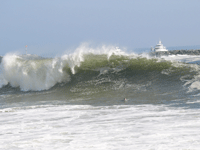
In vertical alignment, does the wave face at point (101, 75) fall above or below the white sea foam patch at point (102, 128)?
above

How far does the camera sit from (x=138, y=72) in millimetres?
13773

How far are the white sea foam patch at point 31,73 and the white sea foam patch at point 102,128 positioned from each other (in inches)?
237

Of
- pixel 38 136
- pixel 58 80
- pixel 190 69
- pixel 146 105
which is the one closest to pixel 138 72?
pixel 190 69

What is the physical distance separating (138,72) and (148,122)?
24.9 ft

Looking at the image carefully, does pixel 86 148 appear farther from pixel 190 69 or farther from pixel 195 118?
pixel 190 69

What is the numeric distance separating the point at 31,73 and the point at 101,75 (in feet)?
15.6

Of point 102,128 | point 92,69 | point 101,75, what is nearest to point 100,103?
point 102,128

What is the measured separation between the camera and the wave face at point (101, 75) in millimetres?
11328

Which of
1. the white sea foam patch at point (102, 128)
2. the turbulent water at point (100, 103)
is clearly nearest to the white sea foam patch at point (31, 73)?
the turbulent water at point (100, 103)

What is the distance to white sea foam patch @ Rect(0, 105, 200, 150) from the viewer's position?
4938mm

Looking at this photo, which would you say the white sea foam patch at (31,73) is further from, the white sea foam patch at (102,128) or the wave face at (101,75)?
the white sea foam patch at (102,128)

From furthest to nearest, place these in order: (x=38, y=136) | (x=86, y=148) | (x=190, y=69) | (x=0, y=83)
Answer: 1. (x=0, y=83)
2. (x=190, y=69)
3. (x=38, y=136)
4. (x=86, y=148)

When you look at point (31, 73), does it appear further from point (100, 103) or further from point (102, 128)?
point (102, 128)

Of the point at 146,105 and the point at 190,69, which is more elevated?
the point at 190,69
